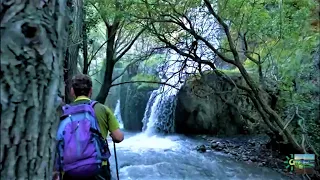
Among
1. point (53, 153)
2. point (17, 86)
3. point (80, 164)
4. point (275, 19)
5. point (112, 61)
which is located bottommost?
point (80, 164)

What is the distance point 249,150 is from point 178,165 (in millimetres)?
2789

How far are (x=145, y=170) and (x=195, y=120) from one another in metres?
5.32

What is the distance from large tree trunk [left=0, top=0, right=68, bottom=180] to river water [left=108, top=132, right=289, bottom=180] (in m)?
6.60

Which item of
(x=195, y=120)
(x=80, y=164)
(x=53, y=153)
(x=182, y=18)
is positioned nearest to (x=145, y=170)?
(x=182, y=18)

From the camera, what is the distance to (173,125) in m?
13.9

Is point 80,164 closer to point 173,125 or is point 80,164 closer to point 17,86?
point 17,86

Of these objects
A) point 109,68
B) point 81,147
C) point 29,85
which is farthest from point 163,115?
point 29,85

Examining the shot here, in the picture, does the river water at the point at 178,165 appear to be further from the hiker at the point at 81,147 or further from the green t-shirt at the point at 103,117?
the hiker at the point at 81,147

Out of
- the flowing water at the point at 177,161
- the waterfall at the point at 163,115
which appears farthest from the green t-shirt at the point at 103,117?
the waterfall at the point at 163,115

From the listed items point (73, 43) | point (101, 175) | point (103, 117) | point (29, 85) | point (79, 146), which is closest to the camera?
point (29, 85)

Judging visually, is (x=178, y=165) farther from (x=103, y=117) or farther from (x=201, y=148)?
(x=103, y=117)

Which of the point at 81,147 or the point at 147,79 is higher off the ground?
the point at 147,79

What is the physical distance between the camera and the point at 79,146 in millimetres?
2402

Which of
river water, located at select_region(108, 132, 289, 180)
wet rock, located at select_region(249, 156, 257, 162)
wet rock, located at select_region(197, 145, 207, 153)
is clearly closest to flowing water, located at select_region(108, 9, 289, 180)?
river water, located at select_region(108, 132, 289, 180)
